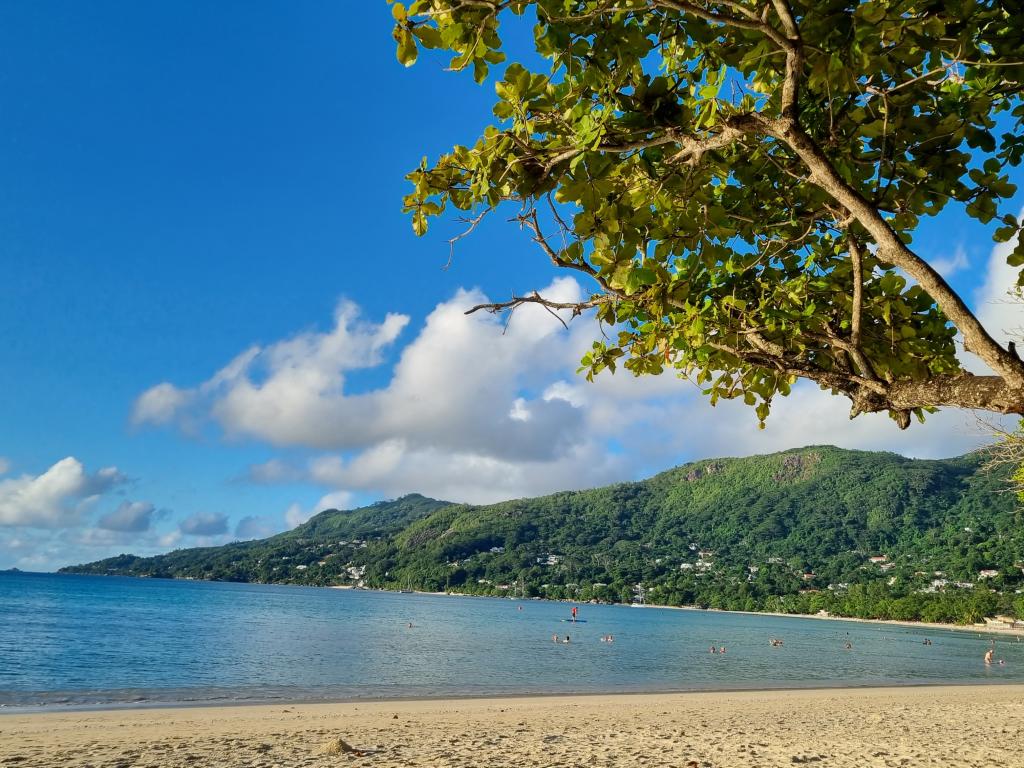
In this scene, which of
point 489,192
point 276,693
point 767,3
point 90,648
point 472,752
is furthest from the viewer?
point 90,648

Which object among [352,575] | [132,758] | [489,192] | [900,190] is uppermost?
[900,190]

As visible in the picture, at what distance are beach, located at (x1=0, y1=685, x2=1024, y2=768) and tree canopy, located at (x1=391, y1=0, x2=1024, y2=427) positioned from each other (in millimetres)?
7417

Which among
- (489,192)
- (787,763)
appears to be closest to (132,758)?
(787,763)

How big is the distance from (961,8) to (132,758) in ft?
43.7

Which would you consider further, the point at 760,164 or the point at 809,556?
the point at 809,556

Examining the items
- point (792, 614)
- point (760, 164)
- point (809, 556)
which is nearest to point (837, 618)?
point (792, 614)

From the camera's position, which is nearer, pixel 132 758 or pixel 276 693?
pixel 132 758

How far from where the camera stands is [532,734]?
1302 centimetres

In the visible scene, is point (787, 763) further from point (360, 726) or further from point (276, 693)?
point (276, 693)

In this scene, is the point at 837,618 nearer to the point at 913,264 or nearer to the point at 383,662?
the point at 383,662

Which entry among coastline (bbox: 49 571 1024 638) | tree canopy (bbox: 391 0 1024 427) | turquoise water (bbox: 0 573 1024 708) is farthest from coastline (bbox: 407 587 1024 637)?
tree canopy (bbox: 391 0 1024 427)

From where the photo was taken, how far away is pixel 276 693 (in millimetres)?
23391

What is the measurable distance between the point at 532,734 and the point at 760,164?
41.2 feet

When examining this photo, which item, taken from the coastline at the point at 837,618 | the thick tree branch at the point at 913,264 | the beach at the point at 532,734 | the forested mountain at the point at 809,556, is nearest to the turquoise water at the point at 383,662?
the beach at the point at 532,734
